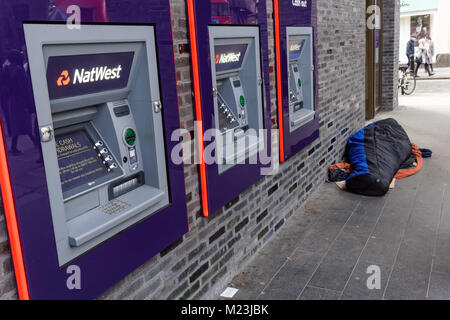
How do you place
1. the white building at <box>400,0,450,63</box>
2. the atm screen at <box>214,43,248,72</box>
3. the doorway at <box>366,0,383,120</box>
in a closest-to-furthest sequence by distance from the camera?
the atm screen at <box>214,43,248,72</box> < the doorway at <box>366,0,383,120</box> < the white building at <box>400,0,450,63</box>

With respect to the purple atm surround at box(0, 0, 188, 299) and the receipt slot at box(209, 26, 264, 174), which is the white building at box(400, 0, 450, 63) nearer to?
the receipt slot at box(209, 26, 264, 174)

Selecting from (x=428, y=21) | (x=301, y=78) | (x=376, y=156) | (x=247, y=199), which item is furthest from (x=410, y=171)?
(x=428, y=21)

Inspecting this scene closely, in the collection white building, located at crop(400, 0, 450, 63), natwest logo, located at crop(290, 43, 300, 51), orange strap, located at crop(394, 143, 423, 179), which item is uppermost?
white building, located at crop(400, 0, 450, 63)

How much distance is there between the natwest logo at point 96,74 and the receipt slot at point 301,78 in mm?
2664

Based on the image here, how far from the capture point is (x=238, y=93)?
146 inches

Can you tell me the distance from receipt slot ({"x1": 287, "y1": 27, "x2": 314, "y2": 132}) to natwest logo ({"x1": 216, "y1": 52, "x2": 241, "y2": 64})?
4.36 ft

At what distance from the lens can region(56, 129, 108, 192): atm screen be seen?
2217mm

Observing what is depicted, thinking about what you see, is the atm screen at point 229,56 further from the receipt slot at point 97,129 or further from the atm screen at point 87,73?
the atm screen at point 87,73

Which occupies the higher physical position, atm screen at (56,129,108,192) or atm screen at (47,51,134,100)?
atm screen at (47,51,134,100)

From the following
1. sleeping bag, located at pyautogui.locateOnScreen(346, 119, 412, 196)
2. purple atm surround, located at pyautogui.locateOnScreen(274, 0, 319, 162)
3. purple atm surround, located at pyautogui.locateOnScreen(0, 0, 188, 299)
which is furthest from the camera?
sleeping bag, located at pyautogui.locateOnScreen(346, 119, 412, 196)

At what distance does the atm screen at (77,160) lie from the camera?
7.27ft

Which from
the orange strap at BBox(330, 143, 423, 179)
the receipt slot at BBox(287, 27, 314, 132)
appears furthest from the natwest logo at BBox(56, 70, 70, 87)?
the orange strap at BBox(330, 143, 423, 179)

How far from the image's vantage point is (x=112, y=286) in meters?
2.40

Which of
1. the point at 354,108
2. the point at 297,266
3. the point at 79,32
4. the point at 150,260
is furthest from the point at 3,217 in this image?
the point at 354,108
